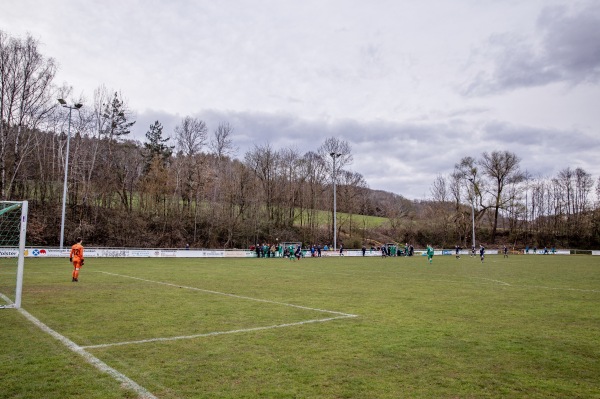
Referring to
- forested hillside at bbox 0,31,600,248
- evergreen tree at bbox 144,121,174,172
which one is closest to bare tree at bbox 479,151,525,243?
forested hillside at bbox 0,31,600,248

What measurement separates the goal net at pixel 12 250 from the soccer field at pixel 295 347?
0.58 m

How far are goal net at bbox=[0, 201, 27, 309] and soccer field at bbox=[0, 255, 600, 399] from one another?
22.6 inches

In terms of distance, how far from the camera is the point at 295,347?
292 inches

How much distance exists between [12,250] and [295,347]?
3193cm

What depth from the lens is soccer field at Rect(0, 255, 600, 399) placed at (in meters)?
5.35

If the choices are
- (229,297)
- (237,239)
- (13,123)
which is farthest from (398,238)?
(229,297)

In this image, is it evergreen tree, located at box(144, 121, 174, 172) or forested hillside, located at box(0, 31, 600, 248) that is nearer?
forested hillside, located at box(0, 31, 600, 248)

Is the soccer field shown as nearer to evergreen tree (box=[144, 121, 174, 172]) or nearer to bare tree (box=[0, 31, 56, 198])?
bare tree (box=[0, 31, 56, 198])

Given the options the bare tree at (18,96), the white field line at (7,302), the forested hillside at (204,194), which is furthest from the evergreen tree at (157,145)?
the white field line at (7,302)

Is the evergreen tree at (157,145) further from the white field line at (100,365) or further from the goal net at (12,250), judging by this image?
the white field line at (100,365)

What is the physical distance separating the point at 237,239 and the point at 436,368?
178 feet

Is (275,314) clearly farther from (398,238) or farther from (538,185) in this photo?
(538,185)

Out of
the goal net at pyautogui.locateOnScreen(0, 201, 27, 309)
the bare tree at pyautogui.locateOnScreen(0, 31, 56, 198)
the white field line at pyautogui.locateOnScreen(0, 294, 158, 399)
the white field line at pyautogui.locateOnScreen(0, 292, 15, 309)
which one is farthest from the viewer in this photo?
the bare tree at pyautogui.locateOnScreen(0, 31, 56, 198)

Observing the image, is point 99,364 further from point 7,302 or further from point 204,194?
point 204,194
